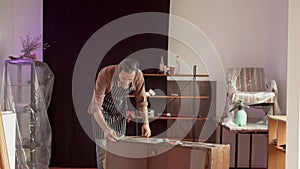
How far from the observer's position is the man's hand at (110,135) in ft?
12.1

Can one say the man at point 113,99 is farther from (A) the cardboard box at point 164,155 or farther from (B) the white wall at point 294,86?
(B) the white wall at point 294,86

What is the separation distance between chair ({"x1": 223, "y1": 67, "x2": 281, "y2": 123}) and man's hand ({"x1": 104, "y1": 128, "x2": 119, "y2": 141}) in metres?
2.20

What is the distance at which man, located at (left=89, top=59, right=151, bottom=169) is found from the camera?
383cm

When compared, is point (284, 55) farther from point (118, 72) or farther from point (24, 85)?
point (24, 85)

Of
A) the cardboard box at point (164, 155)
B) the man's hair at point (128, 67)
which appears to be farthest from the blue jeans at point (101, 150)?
the man's hair at point (128, 67)

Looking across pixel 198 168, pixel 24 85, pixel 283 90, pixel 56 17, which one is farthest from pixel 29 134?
pixel 283 90

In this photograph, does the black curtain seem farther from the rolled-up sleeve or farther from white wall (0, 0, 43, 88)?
the rolled-up sleeve

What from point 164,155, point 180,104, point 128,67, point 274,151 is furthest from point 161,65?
Result: point 164,155

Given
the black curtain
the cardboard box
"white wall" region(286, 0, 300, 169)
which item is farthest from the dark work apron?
the black curtain

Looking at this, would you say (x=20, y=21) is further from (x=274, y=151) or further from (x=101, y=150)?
(x=274, y=151)

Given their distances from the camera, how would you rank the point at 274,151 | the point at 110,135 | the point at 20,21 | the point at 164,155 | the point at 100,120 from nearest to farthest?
the point at 164,155, the point at 110,135, the point at 100,120, the point at 274,151, the point at 20,21

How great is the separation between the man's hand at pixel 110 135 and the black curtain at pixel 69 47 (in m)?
2.28

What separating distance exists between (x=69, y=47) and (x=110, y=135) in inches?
103

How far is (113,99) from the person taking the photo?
4016 mm
